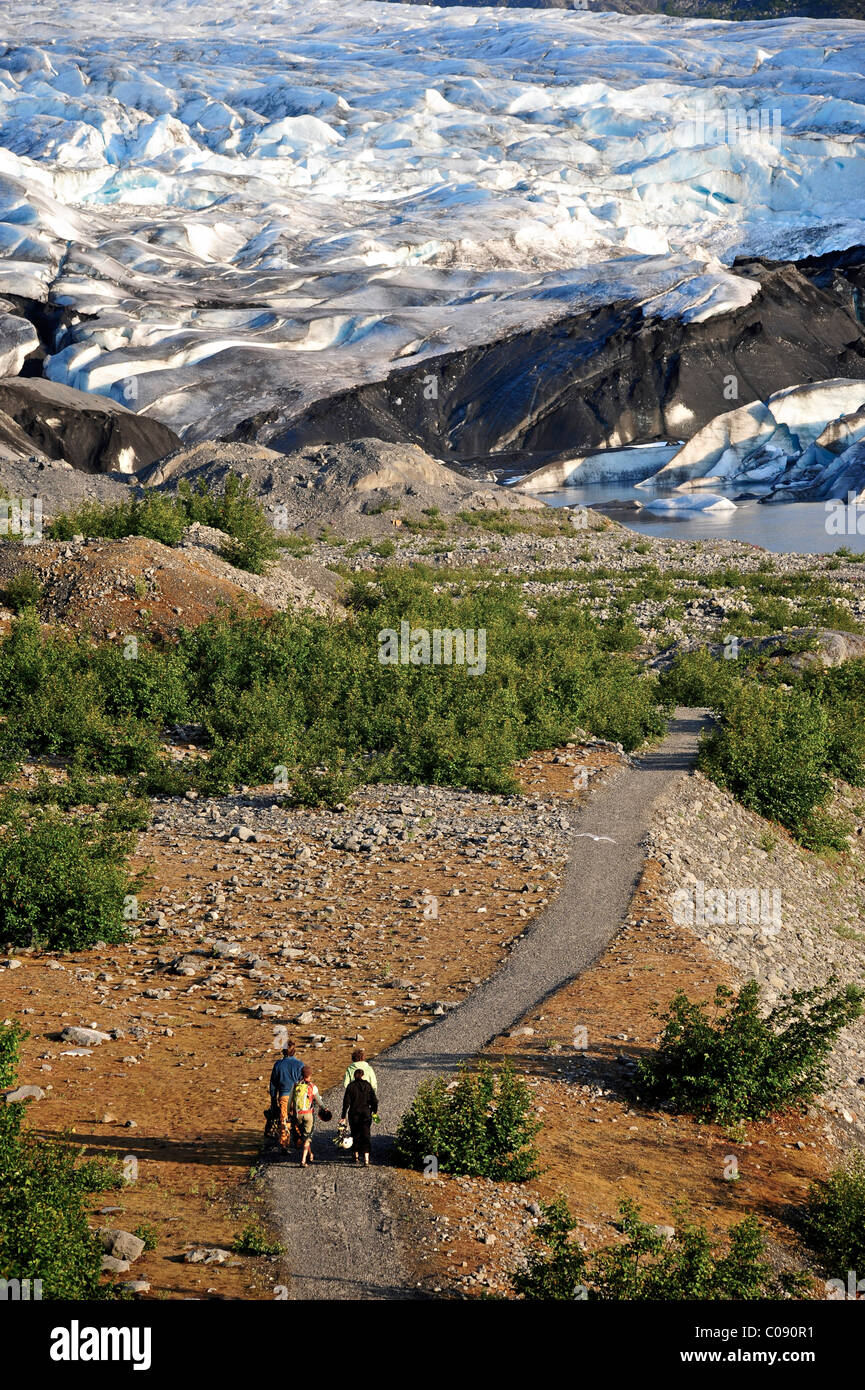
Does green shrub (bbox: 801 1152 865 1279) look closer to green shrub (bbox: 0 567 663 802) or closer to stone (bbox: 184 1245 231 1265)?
stone (bbox: 184 1245 231 1265)

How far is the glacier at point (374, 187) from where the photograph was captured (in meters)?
80.8

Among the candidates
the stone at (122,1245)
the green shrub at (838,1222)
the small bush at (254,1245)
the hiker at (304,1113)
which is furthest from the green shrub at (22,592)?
the green shrub at (838,1222)

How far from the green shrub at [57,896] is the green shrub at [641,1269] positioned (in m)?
5.96

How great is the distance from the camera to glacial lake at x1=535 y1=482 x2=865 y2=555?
53.3 m

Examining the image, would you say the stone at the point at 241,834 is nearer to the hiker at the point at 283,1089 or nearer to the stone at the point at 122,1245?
the hiker at the point at 283,1089

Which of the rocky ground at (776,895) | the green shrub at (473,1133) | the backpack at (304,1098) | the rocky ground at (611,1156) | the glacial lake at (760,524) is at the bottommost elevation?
the glacial lake at (760,524)

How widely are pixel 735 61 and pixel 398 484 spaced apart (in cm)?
9672

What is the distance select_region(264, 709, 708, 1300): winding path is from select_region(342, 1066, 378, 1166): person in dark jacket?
0.13 meters

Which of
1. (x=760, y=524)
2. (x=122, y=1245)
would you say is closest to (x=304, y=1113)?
(x=122, y=1245)

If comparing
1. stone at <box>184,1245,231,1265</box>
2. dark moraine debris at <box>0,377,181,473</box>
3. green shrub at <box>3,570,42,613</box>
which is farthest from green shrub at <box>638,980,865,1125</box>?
dark moraine debris at <box>0,377,181,473</box>

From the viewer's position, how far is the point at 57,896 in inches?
451

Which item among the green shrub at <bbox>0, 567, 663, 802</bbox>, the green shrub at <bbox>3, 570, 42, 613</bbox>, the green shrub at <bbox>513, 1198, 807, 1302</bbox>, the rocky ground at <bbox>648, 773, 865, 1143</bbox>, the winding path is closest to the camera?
the green shrub at <bbox>513, 1198, 807, 1302</bbox>

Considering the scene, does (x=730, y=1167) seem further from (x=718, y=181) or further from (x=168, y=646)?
(x=718, y=181)

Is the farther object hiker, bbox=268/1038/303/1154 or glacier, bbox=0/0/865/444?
glacier, bbox=0/0/865/444
